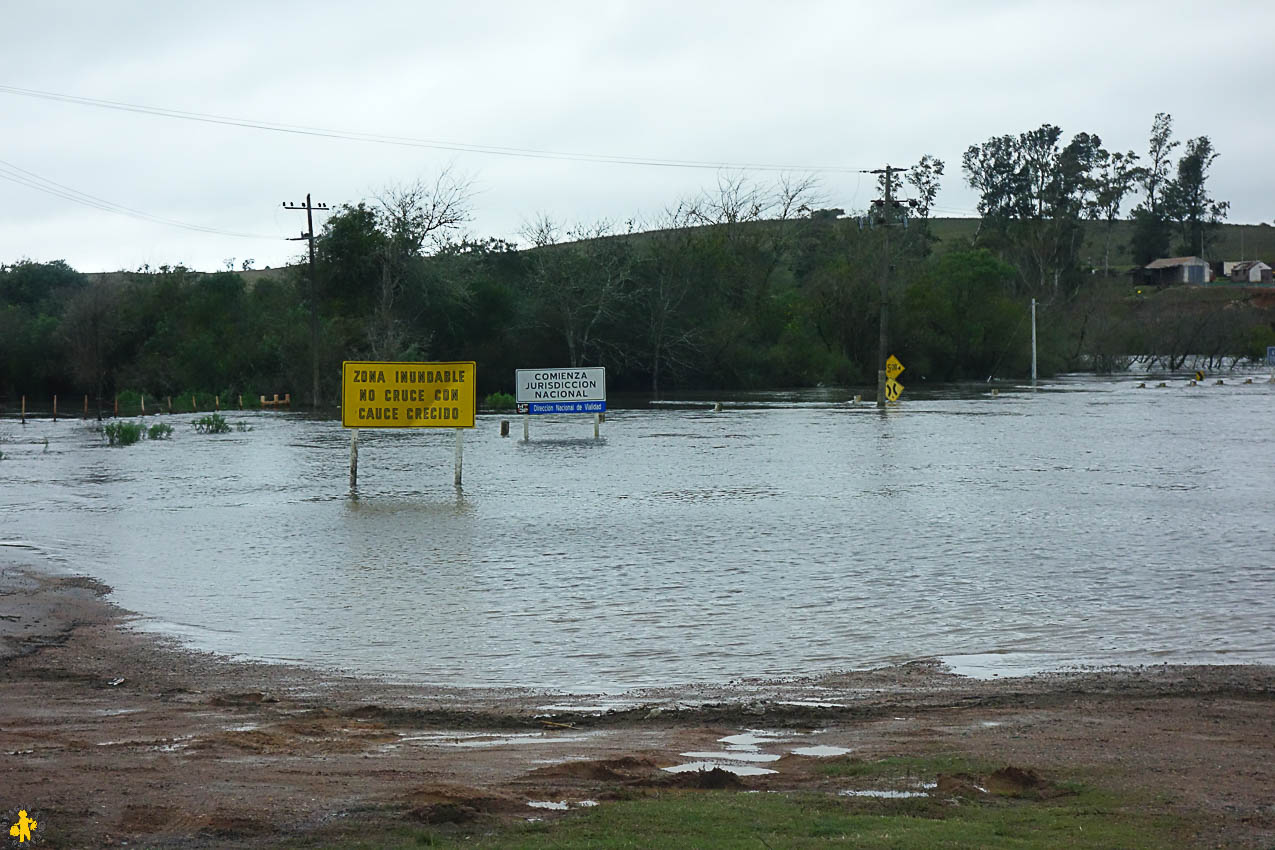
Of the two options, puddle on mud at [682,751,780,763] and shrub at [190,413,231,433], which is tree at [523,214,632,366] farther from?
puddle on mud at [682,751,780,763]

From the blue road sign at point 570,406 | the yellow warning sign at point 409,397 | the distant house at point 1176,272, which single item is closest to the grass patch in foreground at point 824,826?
the yellow warning sign at point 409,397

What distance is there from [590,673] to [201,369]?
3101 inches

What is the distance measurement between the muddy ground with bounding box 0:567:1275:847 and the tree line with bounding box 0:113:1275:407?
59.1 meters

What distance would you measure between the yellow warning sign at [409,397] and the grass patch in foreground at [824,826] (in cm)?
2045

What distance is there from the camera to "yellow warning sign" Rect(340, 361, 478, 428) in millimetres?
26234

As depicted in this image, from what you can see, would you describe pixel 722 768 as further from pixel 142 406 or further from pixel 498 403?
pixel 142 406

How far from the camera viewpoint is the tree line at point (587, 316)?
261 feet

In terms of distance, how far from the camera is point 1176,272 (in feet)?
497

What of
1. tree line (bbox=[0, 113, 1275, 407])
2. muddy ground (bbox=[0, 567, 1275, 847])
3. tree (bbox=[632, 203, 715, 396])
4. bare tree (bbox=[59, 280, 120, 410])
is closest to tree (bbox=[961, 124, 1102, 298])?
tree line (bbox=[0, 113, 1275, 407])

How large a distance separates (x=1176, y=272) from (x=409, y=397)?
14316 centimetres

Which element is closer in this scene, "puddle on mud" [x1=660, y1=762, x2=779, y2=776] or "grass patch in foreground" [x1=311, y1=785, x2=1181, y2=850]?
"grass patch in foreground" [x1=311, y1=785, x2=1181, y2=850]

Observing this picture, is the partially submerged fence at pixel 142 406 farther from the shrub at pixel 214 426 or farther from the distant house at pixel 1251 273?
the distant house at pixel 1251 273

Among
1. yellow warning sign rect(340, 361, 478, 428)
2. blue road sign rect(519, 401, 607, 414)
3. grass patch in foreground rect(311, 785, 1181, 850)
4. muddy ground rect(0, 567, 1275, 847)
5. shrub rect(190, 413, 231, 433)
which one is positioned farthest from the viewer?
shrub rect(190, 413, 231, 433)

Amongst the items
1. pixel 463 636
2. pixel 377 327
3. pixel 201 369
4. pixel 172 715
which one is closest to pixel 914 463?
pixel 463 636
